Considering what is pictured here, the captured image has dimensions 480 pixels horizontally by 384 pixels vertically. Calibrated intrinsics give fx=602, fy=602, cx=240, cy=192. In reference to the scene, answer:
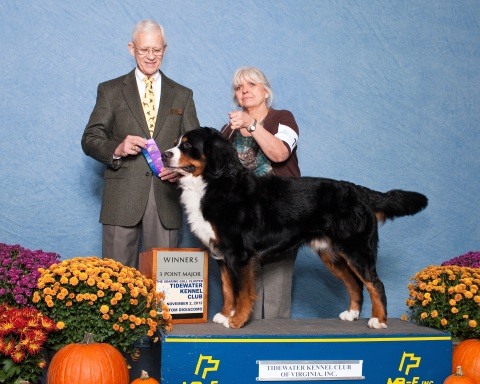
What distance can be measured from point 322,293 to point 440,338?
5.51 ft

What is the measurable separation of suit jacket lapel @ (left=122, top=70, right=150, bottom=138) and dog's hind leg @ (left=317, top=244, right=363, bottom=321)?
1319 mm

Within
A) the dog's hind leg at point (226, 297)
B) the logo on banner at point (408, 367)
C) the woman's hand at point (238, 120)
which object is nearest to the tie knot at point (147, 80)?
the woman's hand at point (238, 120)

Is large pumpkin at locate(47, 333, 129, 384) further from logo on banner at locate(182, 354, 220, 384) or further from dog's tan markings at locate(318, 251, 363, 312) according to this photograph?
dog's tan markings at locate(318, 251, 363, 312)

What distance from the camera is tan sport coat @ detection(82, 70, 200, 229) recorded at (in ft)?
11.9

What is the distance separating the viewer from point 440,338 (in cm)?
327

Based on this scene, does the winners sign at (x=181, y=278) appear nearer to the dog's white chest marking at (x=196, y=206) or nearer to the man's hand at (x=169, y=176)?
the dog's white chest marking at (x=196, y=206)

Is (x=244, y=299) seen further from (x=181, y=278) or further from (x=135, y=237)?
(x=135, y=237)

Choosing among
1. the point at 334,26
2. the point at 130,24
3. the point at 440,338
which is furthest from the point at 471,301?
the point at 130,24

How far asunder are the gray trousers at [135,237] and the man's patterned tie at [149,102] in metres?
0.44

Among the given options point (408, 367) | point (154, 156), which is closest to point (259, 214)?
point (154, 156)

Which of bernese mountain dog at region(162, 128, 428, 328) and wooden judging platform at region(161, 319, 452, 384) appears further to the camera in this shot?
bernese mountain dog at region(162, 128, 428, 328)

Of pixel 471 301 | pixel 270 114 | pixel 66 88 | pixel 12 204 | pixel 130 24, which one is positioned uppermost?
pixel 130 24

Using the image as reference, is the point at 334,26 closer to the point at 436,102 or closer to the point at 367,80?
the point at 367,80

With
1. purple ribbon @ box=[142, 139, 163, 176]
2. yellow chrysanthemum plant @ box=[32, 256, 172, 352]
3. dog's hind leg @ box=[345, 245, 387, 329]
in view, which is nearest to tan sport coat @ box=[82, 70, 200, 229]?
purple ribbon @ box=[142, 139, 163, 176]
